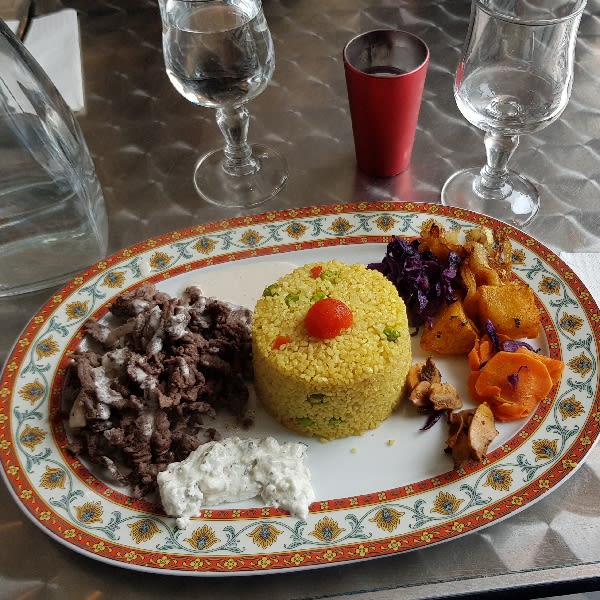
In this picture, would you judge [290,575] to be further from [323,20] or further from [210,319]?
[323,20]

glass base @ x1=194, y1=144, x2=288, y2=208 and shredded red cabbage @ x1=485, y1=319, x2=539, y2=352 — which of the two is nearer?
shredded red cabbage @ x1=485, y1=319, x2=539, y2=352

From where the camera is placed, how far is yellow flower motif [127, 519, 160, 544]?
1.20 metres

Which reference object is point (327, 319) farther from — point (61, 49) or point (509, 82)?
point (61, 49)

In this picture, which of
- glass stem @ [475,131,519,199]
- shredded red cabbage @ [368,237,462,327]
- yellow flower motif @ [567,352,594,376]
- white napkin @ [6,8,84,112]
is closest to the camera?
yellow flower motif @ [567,352,594,376]

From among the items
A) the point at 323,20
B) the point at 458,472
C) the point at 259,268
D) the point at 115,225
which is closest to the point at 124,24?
the point at 323,20

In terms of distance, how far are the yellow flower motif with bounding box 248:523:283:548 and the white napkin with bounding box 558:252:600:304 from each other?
0.79 metres

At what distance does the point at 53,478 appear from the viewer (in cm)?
128

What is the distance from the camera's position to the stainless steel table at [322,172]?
121 centimetres

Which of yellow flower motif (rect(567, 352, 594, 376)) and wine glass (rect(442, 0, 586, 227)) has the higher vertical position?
wine glass (rect(442, 0, 586, 227))

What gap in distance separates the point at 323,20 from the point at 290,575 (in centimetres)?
168

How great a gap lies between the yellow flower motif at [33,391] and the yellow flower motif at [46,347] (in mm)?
61

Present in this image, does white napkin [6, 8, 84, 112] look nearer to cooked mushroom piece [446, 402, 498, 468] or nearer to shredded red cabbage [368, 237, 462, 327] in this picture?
shredded red cabbage [368, 237, 462, 327]

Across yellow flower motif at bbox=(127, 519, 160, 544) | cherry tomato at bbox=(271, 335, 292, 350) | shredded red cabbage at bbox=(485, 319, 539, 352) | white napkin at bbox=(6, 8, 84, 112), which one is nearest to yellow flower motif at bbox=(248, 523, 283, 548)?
yellow flower motif at bbox=(127, 519, 160, 544)

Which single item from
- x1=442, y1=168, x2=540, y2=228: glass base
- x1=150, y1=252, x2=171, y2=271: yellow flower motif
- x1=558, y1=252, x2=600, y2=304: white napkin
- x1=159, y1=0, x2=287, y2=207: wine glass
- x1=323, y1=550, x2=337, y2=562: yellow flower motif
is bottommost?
x1=323, y1=550, x2=337, y2=562: yellow flower motif
